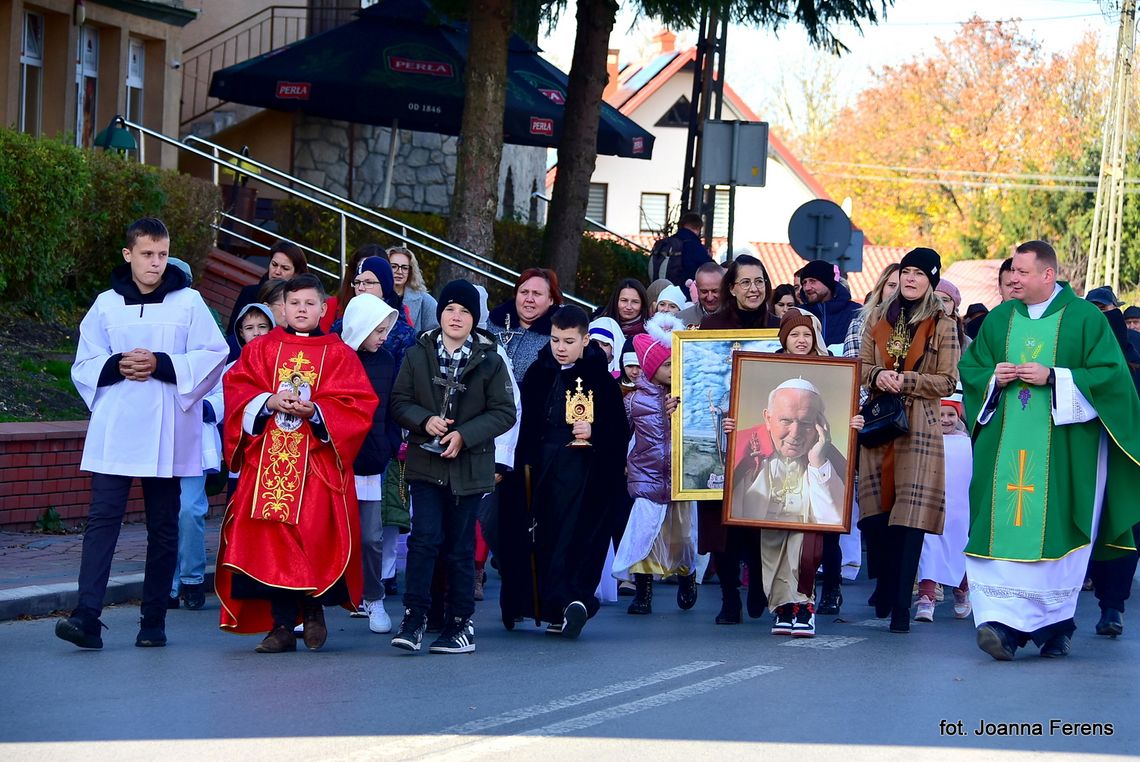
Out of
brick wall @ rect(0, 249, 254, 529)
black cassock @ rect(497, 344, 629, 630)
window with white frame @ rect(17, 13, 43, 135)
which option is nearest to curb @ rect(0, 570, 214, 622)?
brick wall @ rect(0, 249, 254, 529)

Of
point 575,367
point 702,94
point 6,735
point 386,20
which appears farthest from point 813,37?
point 6,735

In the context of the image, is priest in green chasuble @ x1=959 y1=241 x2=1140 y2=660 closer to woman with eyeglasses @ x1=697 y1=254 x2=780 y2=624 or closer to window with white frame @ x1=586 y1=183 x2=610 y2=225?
woman with eyeglasses @ x1=697 y1=254 x2=780 y2=624

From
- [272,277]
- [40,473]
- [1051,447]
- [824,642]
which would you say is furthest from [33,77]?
[1051,447]

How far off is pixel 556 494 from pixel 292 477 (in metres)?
1.61

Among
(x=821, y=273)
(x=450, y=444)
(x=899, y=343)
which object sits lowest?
(x=450, y=444)

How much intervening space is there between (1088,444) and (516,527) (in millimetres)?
3008

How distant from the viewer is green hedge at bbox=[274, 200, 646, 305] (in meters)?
21.6

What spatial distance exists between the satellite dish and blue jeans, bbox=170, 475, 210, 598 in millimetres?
10187

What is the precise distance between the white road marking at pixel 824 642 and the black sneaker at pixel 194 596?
11.0 feet

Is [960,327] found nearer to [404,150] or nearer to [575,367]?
[575,367]

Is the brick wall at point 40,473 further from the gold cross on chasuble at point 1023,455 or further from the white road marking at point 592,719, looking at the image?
the gold cross on chasuble at point 1023,455

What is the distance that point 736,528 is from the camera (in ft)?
33.7

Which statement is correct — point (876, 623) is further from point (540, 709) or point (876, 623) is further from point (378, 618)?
point (540, 709)

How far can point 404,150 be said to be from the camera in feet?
96.6
